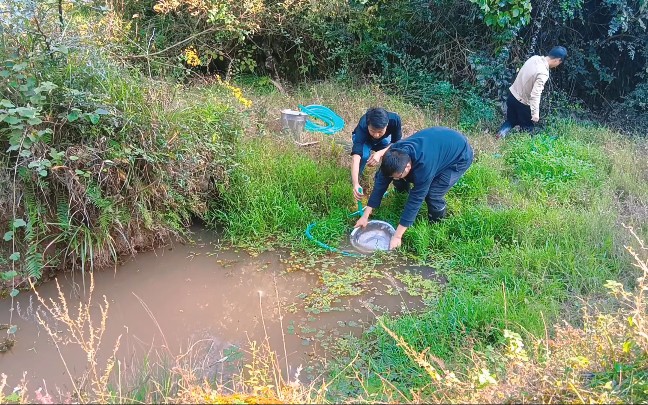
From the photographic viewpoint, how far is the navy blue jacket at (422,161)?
13.9 ft

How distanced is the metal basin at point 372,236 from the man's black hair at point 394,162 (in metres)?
0.93

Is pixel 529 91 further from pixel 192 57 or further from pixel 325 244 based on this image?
pixel 192 57

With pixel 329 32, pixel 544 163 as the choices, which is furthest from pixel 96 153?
pixel 329 32

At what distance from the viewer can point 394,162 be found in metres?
3.94

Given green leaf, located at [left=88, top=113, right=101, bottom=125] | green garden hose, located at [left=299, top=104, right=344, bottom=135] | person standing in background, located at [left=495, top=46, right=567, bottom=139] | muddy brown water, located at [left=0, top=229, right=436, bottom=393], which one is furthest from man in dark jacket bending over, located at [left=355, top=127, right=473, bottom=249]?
person standing in background, located at [left=495, top=46, right=567, bottom=139]

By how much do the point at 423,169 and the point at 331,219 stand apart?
1.25 meters

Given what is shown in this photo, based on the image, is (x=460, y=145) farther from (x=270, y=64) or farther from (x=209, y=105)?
(x=270, y=64)

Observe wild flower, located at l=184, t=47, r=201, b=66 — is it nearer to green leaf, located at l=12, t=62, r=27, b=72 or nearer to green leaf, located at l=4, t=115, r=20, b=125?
green leaf, located at l=12, t=62, r=27, b=72

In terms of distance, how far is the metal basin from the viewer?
479 centimetres

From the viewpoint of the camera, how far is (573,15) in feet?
24.9

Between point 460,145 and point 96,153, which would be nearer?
point 96,153

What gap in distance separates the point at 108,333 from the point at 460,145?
3.42 meters

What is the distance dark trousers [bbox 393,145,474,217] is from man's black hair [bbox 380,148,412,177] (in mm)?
862

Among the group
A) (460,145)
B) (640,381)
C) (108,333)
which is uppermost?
(460,145)
